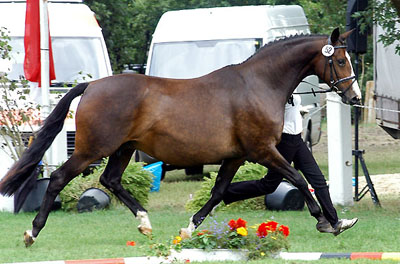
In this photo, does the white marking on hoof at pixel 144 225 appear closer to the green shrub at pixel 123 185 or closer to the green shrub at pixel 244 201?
the green shrub at pixel 244 201

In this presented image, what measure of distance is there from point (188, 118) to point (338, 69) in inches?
61.6

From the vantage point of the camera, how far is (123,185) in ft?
37.4

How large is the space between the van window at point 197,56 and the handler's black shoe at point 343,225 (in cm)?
689

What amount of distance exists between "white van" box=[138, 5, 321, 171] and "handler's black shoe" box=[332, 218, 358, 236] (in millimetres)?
6773

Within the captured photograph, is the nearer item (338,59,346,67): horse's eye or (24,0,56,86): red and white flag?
(338,59,346,67): horse's eye

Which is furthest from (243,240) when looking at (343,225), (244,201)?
(244,201)

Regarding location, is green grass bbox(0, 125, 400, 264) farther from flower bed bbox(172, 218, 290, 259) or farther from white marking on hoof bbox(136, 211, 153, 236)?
flower bed bbox(172, 218, 290, 259)

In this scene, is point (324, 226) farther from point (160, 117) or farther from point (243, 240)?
point (160, 117)

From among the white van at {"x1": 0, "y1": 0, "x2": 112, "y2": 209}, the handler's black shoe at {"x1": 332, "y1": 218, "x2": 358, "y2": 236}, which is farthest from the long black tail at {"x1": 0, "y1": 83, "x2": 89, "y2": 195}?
the white van at {"x1": 0, "y1": 0, "x2": 112, "y2": 209}

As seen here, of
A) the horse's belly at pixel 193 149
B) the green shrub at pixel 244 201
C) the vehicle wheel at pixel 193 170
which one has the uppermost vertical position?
the horse's belly at pixel 193 149

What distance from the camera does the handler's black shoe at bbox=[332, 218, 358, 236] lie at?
873 centimetres

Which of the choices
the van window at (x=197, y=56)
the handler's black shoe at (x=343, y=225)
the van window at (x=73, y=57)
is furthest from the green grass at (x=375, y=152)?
the handler's black shoe at (x=343, y=225)

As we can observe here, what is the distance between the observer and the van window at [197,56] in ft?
50.8

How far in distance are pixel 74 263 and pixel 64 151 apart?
546cm
